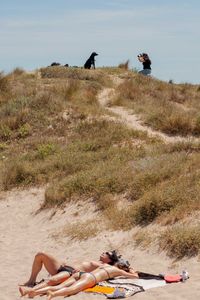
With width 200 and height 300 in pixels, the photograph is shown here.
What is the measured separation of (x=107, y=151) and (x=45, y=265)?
22.1 ft

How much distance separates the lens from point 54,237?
465 inches

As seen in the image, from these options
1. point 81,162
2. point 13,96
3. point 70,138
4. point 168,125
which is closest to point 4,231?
point 81,162

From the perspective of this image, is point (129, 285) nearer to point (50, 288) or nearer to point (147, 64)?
point (50, 288)

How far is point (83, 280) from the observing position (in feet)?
27.2

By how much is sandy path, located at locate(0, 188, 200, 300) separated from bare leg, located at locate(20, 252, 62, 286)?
0.33 m

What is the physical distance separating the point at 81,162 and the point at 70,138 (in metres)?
3.05

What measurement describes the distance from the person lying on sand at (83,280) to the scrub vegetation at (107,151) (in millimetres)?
1171

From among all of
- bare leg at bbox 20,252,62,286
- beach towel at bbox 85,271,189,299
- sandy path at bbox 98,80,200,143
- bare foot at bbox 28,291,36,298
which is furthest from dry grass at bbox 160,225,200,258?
sandy path at bbox 98,80,200,143

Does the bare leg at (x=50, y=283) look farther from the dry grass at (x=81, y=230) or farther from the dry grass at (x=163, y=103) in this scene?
the dry grass at (x=163, y=103)

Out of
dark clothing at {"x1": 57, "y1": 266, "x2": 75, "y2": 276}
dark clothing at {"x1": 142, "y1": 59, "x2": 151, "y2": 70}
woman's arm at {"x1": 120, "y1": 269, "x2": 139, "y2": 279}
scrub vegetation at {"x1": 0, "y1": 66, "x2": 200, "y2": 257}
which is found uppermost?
dark clothing at {"x1": 142, "y1": 59, "x2": 151, "y2": 70}

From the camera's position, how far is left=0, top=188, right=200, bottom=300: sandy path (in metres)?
8.35

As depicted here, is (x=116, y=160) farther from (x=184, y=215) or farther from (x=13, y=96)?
(x=13, y=96)

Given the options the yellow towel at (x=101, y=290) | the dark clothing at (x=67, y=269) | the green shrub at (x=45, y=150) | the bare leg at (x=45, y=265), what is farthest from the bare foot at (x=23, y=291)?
the green shrub at (x=45, y=150)

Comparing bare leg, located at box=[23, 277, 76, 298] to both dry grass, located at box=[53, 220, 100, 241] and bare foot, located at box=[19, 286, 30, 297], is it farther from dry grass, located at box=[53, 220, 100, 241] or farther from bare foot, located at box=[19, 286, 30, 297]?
dry grass, located at box=[53, 220, 100, 241]
